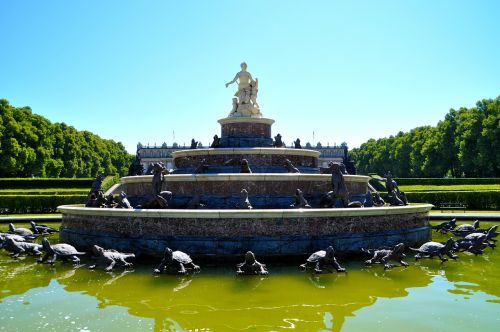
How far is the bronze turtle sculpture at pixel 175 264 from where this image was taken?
11.0 m

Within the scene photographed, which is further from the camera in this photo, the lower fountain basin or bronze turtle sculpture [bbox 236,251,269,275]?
the lower fountain basin

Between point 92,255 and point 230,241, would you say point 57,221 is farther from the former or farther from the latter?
point 230,241

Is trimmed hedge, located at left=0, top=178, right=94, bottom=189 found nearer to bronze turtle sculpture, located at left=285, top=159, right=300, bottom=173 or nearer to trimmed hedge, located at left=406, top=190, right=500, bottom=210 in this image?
trimmed hedge, located at left=406, top=190, right=500, bottom=210

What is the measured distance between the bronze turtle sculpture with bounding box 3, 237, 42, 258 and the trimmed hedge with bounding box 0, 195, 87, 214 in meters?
17.7

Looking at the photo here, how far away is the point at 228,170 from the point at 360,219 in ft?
24.1

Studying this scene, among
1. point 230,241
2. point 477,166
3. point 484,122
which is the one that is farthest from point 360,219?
point 477,166

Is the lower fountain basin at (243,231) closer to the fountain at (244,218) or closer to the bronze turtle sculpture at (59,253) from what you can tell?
the fountain at (244,218)

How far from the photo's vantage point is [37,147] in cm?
6241

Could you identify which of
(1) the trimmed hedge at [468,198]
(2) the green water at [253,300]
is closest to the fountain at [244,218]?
(2) the green water at [253,300]

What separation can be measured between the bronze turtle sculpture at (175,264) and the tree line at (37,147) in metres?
51.4

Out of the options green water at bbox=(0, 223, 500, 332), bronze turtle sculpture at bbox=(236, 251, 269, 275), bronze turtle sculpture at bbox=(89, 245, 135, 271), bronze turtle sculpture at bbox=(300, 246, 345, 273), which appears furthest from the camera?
bronze turtle sculpture at bbox=(89, 245, 135, 271)

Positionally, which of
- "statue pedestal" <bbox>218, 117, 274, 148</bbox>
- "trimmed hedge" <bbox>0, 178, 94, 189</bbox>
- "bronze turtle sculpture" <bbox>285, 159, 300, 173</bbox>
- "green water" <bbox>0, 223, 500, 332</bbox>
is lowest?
"green water" <bbox>0, 223, 500, 332</bbox>

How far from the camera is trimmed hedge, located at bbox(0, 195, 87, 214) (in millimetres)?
31266

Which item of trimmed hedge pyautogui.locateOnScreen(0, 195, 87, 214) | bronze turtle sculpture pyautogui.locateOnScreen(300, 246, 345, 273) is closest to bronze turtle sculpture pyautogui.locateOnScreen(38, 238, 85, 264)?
bronze turtle sculpture pyautogui.locateOnScreen(300, 246, 345, 273)
